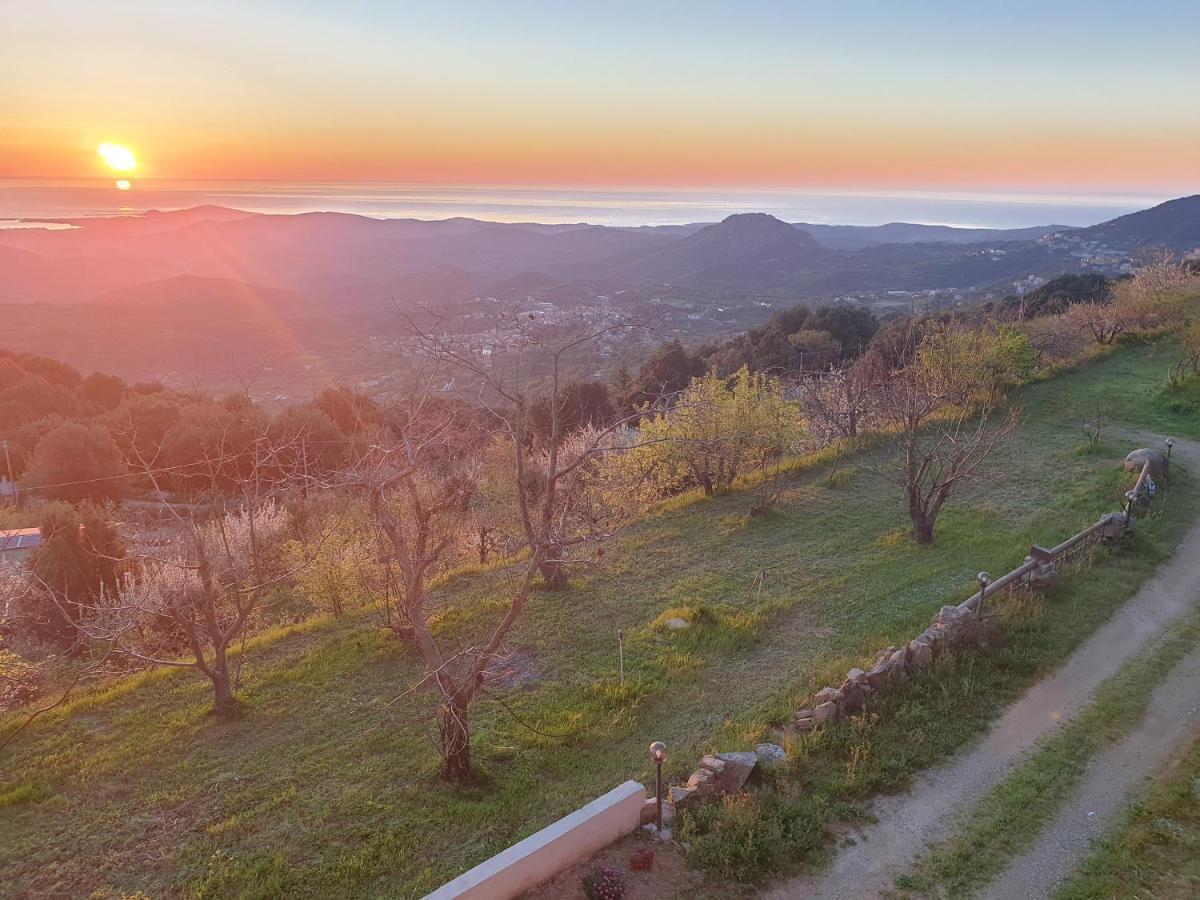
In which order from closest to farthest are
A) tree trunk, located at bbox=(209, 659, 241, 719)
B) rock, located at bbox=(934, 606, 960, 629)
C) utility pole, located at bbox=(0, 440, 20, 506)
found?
rock, located at bbox=(934, 606, 960, 629)
tree trunk, located at bbox=(209, 659, 241, 719)
utility pole, located at bbox=(0, 440, 20, 506)

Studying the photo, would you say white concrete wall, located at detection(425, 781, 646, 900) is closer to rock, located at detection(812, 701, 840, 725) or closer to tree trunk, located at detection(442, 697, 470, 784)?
tree trunk, located at detection(442, 697, 470, 784)

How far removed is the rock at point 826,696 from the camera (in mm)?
8797

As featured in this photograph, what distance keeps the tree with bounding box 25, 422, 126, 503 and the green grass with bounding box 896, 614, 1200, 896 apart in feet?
106

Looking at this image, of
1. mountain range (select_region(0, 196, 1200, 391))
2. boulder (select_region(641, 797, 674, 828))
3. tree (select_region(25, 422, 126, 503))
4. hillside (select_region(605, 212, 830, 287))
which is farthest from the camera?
hillside (select_region(605, 212, 830, 287))

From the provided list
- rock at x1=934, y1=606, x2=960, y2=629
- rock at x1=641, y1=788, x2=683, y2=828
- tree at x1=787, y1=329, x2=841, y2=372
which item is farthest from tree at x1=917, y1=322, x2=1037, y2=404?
rock at x1=641, y1=788, x2=683, y2=828

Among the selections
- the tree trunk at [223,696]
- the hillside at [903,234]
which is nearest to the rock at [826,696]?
the tree trunk at [223,696]

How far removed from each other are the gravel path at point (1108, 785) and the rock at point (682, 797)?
9.11ft

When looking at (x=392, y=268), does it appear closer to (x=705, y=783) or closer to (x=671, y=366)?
(x=671, y=366)

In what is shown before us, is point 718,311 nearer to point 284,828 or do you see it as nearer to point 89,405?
point 89,405

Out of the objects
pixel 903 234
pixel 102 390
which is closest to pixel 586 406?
pixel 102 390

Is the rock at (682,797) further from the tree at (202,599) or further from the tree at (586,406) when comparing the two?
the tree at (586,406)

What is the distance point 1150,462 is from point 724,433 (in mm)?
11079

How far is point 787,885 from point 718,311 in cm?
8078

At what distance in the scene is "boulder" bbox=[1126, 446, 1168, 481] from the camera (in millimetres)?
16828
